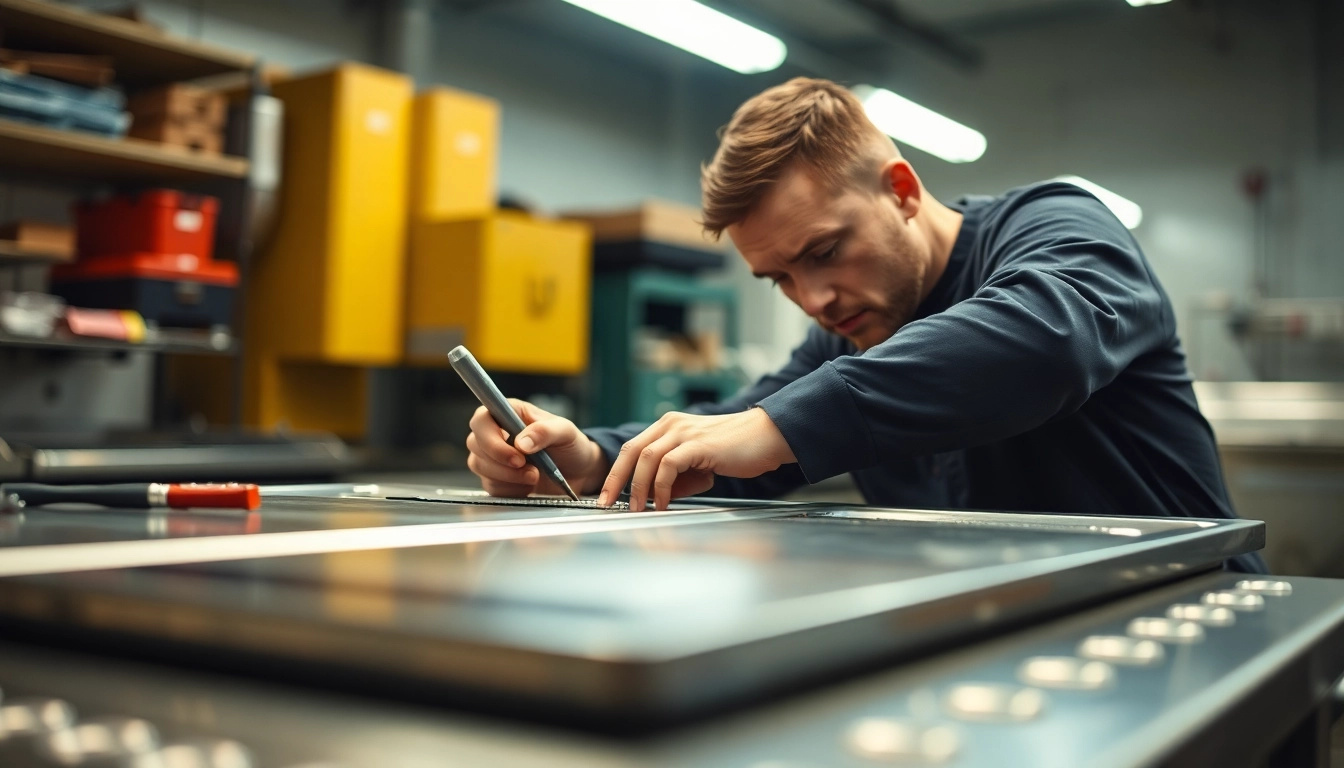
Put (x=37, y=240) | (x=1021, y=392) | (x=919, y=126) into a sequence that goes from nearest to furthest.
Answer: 1. (x=1021, y=392)
2. (x=37, y=240)
3. (x=919, y=126)

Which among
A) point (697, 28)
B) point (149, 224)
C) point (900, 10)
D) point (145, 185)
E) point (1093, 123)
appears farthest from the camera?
point (1093, 123)

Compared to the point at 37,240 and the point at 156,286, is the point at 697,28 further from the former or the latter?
the point at 37,240

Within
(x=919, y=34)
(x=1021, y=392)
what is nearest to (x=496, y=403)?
(x=1021, y=392)

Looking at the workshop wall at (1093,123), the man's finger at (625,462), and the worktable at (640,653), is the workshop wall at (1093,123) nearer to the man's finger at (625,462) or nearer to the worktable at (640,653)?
the man's finger at (625,462)

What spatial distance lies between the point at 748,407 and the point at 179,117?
2.11m

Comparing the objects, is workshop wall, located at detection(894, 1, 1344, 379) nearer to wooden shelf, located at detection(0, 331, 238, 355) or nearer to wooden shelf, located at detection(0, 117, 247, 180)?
wooden shelf, located at detection(0, 117, 247, 180)

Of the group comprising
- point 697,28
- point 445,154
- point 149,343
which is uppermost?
point 697,28

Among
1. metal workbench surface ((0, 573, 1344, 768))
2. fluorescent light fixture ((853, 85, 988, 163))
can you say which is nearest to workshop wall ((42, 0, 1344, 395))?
fluorescent light fixture ((853, 85, 988, 163))

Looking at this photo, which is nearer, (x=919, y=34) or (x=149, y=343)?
(x=149, y=343)

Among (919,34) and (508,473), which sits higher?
(919,34)

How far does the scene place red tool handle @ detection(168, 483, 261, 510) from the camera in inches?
31.0

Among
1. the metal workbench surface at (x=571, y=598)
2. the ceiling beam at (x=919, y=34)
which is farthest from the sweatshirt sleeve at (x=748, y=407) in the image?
the ceiling beam at (x=919, y=34)

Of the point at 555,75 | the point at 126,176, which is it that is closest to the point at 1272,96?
the point at 555,75

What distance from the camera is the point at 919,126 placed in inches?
222
